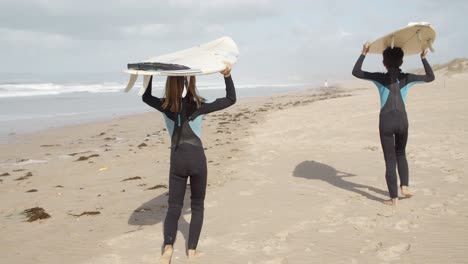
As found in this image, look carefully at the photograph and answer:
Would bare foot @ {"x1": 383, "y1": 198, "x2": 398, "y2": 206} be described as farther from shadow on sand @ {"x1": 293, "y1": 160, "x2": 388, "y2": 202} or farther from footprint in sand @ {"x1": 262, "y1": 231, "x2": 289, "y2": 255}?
footprint in sand @ {"x1": 262, "y1": 231, "x2": 289, "y2": 255}

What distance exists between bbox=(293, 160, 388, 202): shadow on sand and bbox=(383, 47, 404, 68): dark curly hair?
182 cm

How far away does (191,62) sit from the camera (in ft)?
13.2

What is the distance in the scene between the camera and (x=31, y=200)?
6.91 metres

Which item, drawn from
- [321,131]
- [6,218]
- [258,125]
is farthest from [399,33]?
[258,125]

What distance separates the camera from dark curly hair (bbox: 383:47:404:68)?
18.6 ft

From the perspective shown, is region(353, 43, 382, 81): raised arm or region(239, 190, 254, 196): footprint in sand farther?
region(239, 190, 254, 196): footprint in sand

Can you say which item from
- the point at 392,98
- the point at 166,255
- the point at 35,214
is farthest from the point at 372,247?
the point at 35,214

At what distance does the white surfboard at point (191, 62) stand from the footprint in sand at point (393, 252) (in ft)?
7.56

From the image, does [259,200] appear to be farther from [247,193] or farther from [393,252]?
[393,252]

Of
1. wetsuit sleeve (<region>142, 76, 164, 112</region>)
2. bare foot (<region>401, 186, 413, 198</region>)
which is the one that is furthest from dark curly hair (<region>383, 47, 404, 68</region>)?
wetsuit sleeve (<region>142, 76, 164, 112</region>)

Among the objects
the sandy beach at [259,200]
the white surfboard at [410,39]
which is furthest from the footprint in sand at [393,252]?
the white surfboard at [410,39]

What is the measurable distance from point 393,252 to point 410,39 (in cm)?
301

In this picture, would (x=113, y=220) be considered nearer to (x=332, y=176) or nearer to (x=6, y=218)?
(x=6, y=218)

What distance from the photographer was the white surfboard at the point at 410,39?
552 cm
